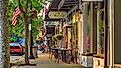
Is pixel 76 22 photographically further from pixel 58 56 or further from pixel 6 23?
pixel 6 23

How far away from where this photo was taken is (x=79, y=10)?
28406mm

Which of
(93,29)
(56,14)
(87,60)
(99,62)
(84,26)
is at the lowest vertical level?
(87,60)

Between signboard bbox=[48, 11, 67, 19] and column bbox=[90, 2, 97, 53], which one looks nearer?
column bbox=[90, 2, 97, 53]

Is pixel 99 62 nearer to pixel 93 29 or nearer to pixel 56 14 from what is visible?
pixel 93 29

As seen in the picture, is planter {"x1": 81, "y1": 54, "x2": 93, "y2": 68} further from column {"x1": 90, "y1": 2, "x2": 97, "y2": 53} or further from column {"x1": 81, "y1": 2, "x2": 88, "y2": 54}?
column {"x1": 81, "y1": 2, "x2": 88, "y2": 54}

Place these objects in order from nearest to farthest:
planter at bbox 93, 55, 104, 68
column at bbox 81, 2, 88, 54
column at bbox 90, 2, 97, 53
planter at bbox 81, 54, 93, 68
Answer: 1. planter at bbox 93, 55, 104, 68
2. column at bbox 90, 2, 97, 53
3. planter at bbox 81, 54, 93, 68
4. column at bbox 81, 2, 88, 54

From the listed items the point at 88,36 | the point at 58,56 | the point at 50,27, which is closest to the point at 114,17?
the point at 88,36

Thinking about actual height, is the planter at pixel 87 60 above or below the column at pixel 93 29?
below

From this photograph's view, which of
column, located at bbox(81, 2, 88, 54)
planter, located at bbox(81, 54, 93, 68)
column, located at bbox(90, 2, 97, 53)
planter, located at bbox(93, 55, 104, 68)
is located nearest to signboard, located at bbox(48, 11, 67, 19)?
column, located at bbox(81, 2, 88, 54)

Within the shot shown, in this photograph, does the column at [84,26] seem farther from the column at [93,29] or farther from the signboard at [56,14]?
the signboard at [56,14]

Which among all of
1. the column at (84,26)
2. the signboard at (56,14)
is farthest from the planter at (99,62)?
the signboard at (56,14)

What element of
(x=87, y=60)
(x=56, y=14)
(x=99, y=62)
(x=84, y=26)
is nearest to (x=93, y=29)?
(x=87, y=60)
